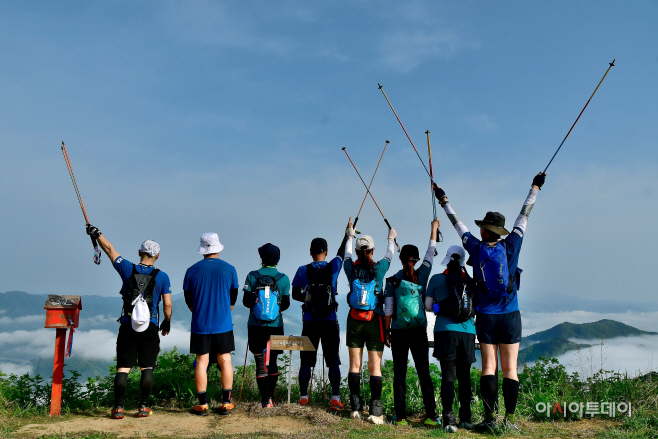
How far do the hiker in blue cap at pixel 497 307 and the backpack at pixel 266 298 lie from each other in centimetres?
268

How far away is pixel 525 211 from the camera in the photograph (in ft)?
20.1

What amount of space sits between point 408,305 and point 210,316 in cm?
264

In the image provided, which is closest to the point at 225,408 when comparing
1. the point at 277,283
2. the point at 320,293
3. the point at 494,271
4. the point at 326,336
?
the point at 326,336

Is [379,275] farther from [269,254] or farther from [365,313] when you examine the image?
[269,254]

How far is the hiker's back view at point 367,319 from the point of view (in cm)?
647

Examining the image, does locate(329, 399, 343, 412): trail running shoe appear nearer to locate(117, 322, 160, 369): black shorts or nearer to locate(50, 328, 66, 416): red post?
locate(117, 322, 160, 369): black shorts

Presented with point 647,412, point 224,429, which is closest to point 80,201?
point 224,429

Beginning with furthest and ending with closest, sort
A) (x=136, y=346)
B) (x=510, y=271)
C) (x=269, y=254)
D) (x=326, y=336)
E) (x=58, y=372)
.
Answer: (x=269, y=254), (x=58, y=372), (x=326, y=336), (x=136, y=346), (x=510, y=271)

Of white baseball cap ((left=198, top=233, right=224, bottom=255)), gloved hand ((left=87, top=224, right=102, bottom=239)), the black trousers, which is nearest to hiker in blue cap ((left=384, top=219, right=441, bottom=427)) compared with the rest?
the black trousers

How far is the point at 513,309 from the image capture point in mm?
5883

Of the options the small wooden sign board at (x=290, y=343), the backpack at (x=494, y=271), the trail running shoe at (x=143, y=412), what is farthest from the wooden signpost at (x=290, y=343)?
the backpack at (x=494, y=271)

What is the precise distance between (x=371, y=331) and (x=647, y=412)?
3805 millimetres

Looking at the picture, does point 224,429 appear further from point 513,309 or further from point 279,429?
point 513,309

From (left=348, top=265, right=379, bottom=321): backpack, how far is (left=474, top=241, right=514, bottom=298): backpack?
138cm
